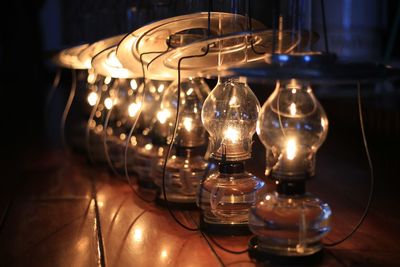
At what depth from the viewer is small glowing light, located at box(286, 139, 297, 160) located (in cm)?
85

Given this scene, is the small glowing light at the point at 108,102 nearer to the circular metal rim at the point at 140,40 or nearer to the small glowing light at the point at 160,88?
the small glowing light at the point at 160,88

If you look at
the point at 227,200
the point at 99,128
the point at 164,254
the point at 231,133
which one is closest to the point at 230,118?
the point at 231,133

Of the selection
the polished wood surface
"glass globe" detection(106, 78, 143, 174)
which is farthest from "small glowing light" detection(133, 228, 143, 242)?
"glass globe" detection(106, 78, 143, 174)

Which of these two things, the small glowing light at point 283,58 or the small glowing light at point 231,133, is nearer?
the small glowing light at point 283,58

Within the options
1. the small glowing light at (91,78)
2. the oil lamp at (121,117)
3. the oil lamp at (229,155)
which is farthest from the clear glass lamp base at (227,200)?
the small glowing light at (91,78)

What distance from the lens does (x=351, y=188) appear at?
1332 mm

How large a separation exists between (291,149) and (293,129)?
0.03 m

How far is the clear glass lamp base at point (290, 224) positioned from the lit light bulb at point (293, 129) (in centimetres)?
4

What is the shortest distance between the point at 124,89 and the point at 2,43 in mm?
4117

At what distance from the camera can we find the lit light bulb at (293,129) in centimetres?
84

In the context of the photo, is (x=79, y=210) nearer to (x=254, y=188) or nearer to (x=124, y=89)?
(x=254, y=188)

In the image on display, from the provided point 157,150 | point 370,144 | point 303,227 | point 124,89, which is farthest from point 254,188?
point 370,144

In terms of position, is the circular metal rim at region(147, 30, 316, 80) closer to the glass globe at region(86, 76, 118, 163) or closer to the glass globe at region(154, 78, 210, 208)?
the glass globe at region(154, 78, 210, 208)

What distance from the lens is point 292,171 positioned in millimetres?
847
